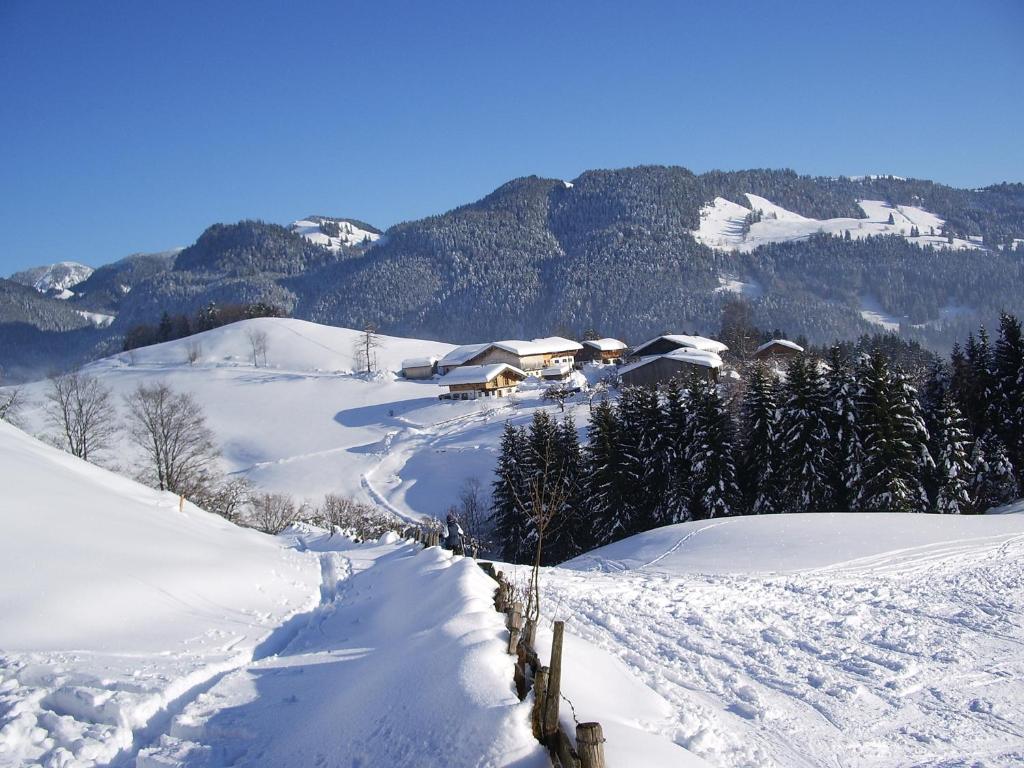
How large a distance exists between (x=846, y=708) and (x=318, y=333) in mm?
103772

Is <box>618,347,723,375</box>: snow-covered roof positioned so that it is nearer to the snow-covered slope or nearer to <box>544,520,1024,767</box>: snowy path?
<box>544,520,1024,767</box>: snowy path

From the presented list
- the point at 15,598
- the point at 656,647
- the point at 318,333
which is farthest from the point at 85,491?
the point at 318,333

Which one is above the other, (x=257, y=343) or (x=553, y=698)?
(x=257, y=343)

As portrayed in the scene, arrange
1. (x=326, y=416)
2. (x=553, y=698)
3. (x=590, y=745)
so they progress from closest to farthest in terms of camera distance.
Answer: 1. (x=590, y=745)
2. (x=553, y=698)
3. (x=326, y=416)

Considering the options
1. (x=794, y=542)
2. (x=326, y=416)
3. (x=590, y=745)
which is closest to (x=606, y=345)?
(x=326, y=416)

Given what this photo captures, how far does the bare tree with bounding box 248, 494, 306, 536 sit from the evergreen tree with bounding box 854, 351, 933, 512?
2981 centimetres

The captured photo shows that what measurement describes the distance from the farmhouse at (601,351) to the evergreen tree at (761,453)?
60.7 meters

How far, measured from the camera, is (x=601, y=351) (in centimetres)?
9250

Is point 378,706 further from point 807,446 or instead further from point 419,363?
point 419,363

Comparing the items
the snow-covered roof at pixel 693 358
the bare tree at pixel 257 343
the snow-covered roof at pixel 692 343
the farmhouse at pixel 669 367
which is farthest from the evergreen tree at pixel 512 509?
the bare tree at pixel 257 343

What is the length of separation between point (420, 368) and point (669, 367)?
34.7 meters

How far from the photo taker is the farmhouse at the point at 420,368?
84688 mm

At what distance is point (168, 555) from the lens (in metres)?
12.0

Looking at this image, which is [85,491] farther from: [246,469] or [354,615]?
[246,469]
